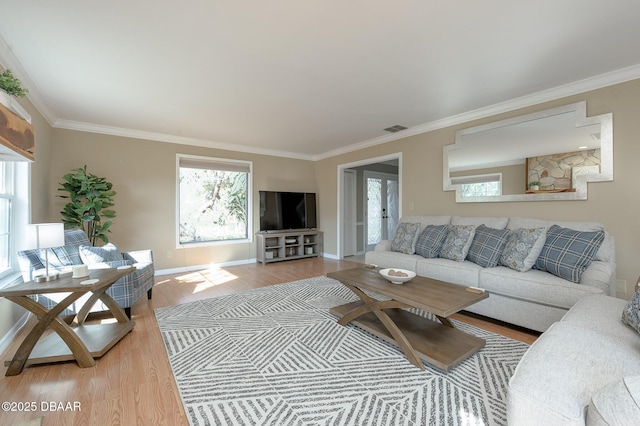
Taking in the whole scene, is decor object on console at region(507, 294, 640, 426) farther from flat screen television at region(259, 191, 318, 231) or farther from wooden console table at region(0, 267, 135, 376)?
flat screen television at region(259, 191, 318, 231)

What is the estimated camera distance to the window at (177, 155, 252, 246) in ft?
15.9

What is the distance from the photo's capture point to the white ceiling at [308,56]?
1.78 m

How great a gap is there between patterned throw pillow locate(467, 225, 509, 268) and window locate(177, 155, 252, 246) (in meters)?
4.03

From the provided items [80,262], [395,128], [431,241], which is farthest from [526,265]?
[80,262]

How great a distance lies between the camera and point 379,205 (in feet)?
22.9

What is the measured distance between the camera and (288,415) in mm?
1418

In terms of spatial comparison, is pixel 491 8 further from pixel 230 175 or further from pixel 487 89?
pixel 230 175

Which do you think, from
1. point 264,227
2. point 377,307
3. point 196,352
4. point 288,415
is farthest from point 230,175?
point 288,415

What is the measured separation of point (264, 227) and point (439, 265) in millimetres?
3510

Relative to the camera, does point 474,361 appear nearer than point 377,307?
Yes

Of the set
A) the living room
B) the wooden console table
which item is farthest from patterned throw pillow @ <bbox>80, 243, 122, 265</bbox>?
the living room

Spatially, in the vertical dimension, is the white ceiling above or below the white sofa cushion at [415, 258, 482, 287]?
above

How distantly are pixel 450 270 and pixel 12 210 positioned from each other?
4598 mm

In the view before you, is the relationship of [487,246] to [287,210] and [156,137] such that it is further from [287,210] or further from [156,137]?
[156,137]
